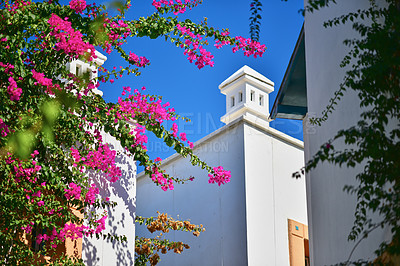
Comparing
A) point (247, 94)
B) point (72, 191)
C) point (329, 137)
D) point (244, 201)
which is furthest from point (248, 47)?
point (247, 94)

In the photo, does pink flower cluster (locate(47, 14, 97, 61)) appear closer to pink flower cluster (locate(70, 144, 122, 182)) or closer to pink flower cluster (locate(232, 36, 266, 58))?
pink flower cluster (locate(70, 144, 122, 182))

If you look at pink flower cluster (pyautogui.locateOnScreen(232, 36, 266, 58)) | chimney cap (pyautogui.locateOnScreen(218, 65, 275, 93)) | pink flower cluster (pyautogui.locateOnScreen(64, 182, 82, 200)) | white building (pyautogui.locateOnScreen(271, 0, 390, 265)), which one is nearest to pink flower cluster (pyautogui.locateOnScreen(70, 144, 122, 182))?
pink flower cluster (pyautogui.locateOnScreen(64, 182, 82, 200))

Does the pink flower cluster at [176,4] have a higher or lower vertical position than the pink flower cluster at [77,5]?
higher

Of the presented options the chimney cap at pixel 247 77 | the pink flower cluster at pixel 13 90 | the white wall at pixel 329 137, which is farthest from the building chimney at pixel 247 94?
the pink flower cluster at pixel 13 90

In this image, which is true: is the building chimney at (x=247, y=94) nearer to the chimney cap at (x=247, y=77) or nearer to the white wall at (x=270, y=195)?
the chimney cap at (x=247, y=77)

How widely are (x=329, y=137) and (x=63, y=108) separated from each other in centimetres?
278

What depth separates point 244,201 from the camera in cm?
1019

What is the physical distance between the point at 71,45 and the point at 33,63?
2.22 feet

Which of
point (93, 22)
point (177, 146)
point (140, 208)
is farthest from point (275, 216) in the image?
point (93, 22)

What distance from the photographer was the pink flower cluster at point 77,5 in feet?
21.2

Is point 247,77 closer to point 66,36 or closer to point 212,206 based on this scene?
point 212,206

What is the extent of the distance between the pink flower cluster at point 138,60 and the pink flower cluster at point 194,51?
0.47 metres

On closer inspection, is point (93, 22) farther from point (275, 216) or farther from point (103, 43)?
point (275, 216)

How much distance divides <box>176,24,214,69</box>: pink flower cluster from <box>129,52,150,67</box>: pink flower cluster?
1.56 feet
